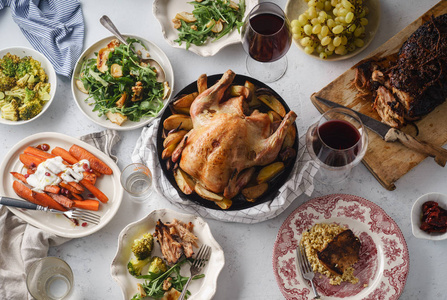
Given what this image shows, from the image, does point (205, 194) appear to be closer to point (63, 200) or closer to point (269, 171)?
point (269, 171)

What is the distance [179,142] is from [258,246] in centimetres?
67

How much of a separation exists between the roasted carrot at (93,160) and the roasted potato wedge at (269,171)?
2.69ft

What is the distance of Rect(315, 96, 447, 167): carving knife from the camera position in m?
2.18

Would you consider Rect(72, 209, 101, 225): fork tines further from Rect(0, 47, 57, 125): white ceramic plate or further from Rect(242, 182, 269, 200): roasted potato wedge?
Rect(242, 182, 269, 200): roasted potato wedge

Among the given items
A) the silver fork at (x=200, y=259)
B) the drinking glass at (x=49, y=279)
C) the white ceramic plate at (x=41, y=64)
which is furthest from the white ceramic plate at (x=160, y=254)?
the white ceramic plate at (x=41, y=64)

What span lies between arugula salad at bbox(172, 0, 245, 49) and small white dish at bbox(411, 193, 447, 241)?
4.12 ft

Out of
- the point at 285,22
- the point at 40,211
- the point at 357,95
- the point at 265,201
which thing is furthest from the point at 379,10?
the point at 40,211

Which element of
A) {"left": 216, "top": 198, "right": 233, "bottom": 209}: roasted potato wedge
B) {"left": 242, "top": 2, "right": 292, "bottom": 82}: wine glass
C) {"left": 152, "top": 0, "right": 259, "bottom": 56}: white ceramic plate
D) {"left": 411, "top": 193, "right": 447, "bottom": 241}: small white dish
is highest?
{"left": 242, "top": 2, "right": 292, "bottom": 82}: wine glass

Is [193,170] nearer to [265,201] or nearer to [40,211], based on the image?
[265,201]

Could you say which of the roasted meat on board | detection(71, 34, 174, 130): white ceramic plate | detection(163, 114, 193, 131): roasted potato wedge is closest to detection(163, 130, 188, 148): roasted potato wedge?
detection(163, 114, 193, 131): roasted potato wedge

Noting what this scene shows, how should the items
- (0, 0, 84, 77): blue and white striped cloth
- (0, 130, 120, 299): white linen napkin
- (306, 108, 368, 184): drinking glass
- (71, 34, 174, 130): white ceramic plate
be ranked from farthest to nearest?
(0, 0, 84, 77): blue and white striped cloth
(71, 34, 174, 130): white ceramic plate
(0, 130, 120, 299): white linen napkin
(306, 108, 368, 184): drinking glass

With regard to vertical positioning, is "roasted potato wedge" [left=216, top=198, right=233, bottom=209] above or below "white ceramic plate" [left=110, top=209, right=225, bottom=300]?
above

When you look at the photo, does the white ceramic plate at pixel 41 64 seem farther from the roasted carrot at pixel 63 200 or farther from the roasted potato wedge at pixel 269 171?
the roasted potato wedge at pixel 269 171

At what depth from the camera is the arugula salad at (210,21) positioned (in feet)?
8.02
